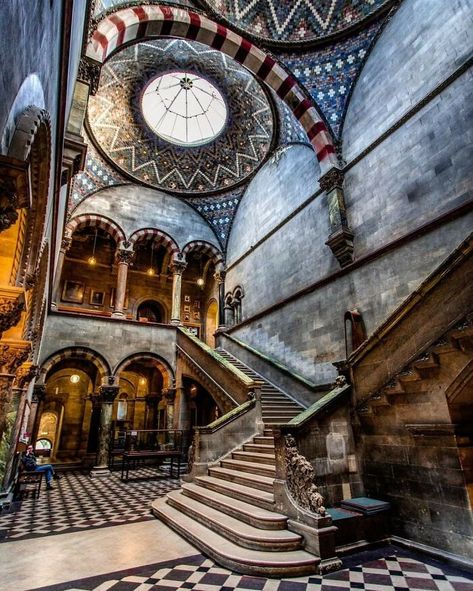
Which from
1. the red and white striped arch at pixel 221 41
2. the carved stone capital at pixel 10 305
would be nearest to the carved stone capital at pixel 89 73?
the red and white striped arch at pixel 221 41

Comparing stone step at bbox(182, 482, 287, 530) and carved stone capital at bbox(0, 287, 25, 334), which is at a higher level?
carved stone capital at bbox(0, 287, 25, 334)

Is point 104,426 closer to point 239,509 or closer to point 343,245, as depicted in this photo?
point 239,509

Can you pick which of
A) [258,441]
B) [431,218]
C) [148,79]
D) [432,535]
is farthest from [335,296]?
[148,79]

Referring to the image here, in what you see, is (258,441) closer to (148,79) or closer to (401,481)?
(401,481)

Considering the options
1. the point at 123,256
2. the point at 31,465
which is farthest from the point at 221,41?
the point at 31,465

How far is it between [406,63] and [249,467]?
948 cm

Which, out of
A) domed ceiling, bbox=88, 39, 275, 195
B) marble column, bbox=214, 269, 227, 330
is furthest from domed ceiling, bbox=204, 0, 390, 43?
marble column, bbox=214, 269, 227, 330

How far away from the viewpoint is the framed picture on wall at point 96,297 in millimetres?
17039

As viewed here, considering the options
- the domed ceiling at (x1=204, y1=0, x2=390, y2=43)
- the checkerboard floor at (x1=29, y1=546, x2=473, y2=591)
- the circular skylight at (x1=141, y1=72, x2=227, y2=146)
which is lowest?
the checkerboard floor at (x1=29, y1=546, x2=473, y2=591)

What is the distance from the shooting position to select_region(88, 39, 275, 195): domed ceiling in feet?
40.6

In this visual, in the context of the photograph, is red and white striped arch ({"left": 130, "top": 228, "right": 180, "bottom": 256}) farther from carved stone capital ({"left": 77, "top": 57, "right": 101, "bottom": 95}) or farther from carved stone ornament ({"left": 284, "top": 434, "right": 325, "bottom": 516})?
Result: carved stone ornament ({"left": 284, "top": 434, "right": 325, "bottom": 516})

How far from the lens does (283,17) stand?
10.1 metres

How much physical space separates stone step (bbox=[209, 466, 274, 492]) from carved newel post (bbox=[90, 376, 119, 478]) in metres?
5.72

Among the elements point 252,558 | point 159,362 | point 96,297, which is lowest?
point 252,558
